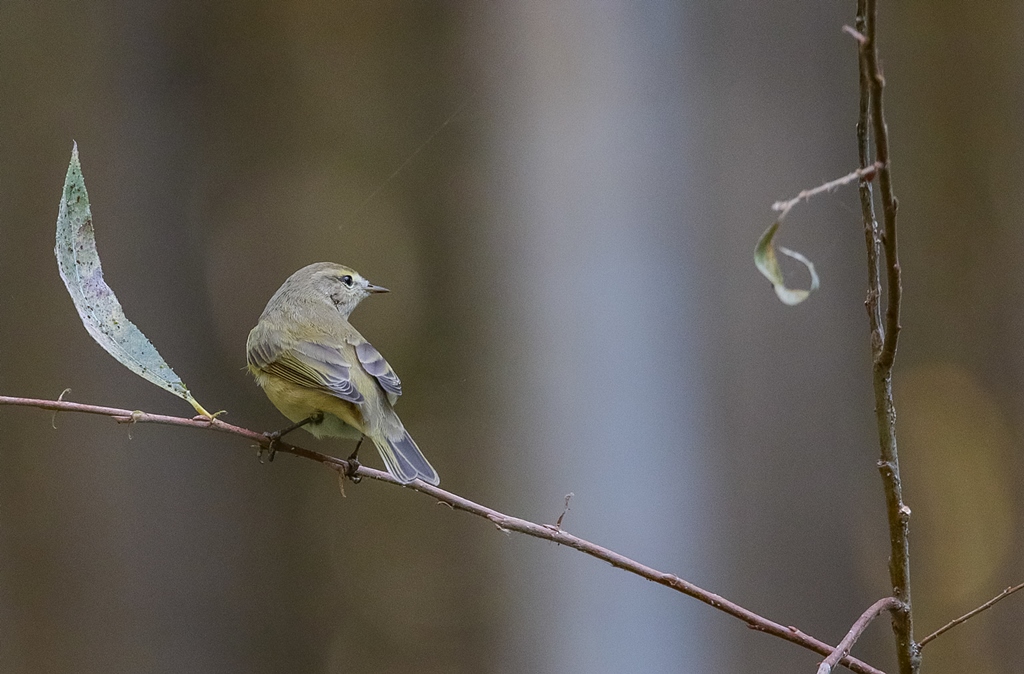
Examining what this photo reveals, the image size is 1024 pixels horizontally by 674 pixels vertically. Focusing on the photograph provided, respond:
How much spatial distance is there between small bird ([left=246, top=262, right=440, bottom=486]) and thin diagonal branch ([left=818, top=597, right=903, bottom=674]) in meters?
0.51

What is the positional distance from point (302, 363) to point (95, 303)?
0.43 metres

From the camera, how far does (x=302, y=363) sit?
1019 mm

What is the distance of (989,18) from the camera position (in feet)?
4.60

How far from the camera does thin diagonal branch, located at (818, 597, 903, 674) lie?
1.38 feet

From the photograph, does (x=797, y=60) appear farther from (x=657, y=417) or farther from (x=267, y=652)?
(x=267, y=652)

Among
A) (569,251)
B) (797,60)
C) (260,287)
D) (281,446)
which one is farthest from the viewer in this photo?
(569,251)

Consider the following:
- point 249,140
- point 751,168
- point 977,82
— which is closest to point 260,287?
point 249,140

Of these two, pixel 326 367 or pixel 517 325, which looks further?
pixel 517 325

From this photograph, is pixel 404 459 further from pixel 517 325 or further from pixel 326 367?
pixel 517 325

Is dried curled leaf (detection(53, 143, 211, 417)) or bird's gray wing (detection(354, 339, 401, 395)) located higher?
dried curled leaf (detection(53, 143, 211, 417))

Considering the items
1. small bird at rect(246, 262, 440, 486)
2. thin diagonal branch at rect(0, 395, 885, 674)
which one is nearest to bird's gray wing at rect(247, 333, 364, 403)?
small bird at rect(246, 262, 440, 486)

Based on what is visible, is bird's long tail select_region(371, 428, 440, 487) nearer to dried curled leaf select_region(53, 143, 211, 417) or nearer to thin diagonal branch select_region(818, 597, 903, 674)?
dried curled leaf select_region(53, 143, 211, 417)

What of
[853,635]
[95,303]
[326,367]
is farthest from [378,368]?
[853,635]

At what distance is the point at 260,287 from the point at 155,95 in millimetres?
354
